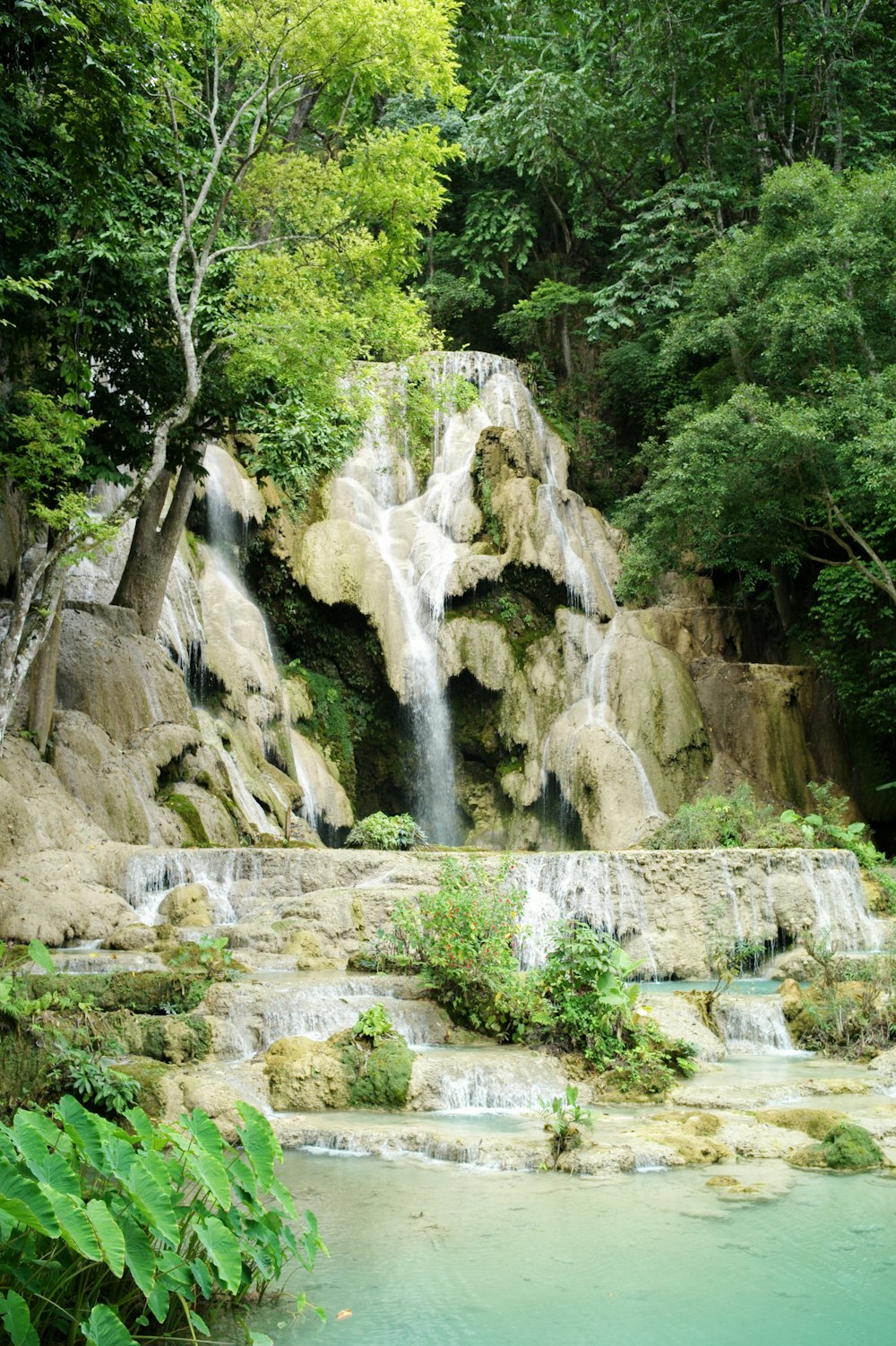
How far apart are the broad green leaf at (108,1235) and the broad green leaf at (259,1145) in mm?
791

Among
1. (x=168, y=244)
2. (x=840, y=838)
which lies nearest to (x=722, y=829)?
(x=840, y=838)

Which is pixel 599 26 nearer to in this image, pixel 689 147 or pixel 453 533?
pixel 689 147

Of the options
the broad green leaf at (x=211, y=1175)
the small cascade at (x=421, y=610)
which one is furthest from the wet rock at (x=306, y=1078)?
the small cascade at (x=421, y=610)

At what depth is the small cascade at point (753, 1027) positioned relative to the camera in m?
9.32

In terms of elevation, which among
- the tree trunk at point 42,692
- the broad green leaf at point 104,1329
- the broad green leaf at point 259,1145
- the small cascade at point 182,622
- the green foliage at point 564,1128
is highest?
the small cascade at point 182,622

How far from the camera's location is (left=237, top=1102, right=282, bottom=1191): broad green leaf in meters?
3.52

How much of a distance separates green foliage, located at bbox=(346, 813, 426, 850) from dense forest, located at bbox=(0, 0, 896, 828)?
4452 mm

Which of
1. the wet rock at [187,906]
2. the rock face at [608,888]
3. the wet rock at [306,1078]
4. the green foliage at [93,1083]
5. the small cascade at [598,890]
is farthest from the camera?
the small cascade at [598,890]

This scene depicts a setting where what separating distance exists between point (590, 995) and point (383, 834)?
8629 millimetres

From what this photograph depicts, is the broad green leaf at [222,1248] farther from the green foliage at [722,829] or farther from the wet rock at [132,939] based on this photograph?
the green foliage at [722,829]

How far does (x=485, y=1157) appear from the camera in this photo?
594cm

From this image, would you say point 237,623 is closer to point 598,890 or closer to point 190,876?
point 190,876

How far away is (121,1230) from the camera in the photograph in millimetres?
2803

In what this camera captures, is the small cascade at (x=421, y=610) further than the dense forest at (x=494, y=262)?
Yes
